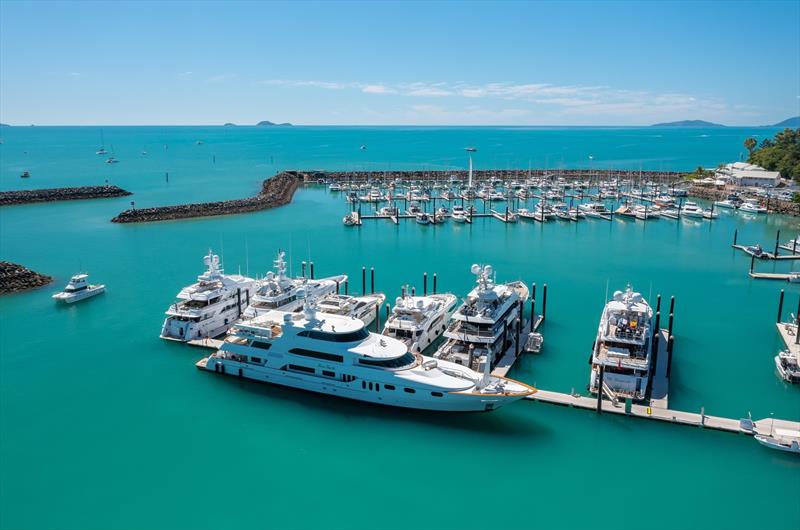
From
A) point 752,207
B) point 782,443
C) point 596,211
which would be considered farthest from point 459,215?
point 782,443

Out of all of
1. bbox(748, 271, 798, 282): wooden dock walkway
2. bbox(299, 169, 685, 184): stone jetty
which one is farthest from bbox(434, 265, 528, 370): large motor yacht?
bbox(299, 169, 685, 184): stone jetty

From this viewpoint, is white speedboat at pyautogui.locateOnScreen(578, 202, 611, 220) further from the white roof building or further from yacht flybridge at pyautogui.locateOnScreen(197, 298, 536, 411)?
yacht flybridge at pyautogui.locateOnScreen(197, 298, 536, 411)

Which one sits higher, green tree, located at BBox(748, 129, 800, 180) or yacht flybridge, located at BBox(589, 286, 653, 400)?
green tree, located at BBox(748, 129, 800, 180)

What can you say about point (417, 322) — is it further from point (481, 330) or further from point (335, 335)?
point (335, 335)

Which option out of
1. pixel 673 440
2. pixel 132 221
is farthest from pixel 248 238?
pixel 673 440

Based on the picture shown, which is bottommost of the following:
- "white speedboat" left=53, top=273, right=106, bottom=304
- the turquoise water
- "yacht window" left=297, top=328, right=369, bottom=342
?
the turquoise water

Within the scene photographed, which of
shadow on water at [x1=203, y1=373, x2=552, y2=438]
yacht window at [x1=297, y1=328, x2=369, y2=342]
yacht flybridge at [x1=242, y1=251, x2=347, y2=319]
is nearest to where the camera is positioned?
shadow on water at [x1=203, y1=373, x2=552, y2=438]
